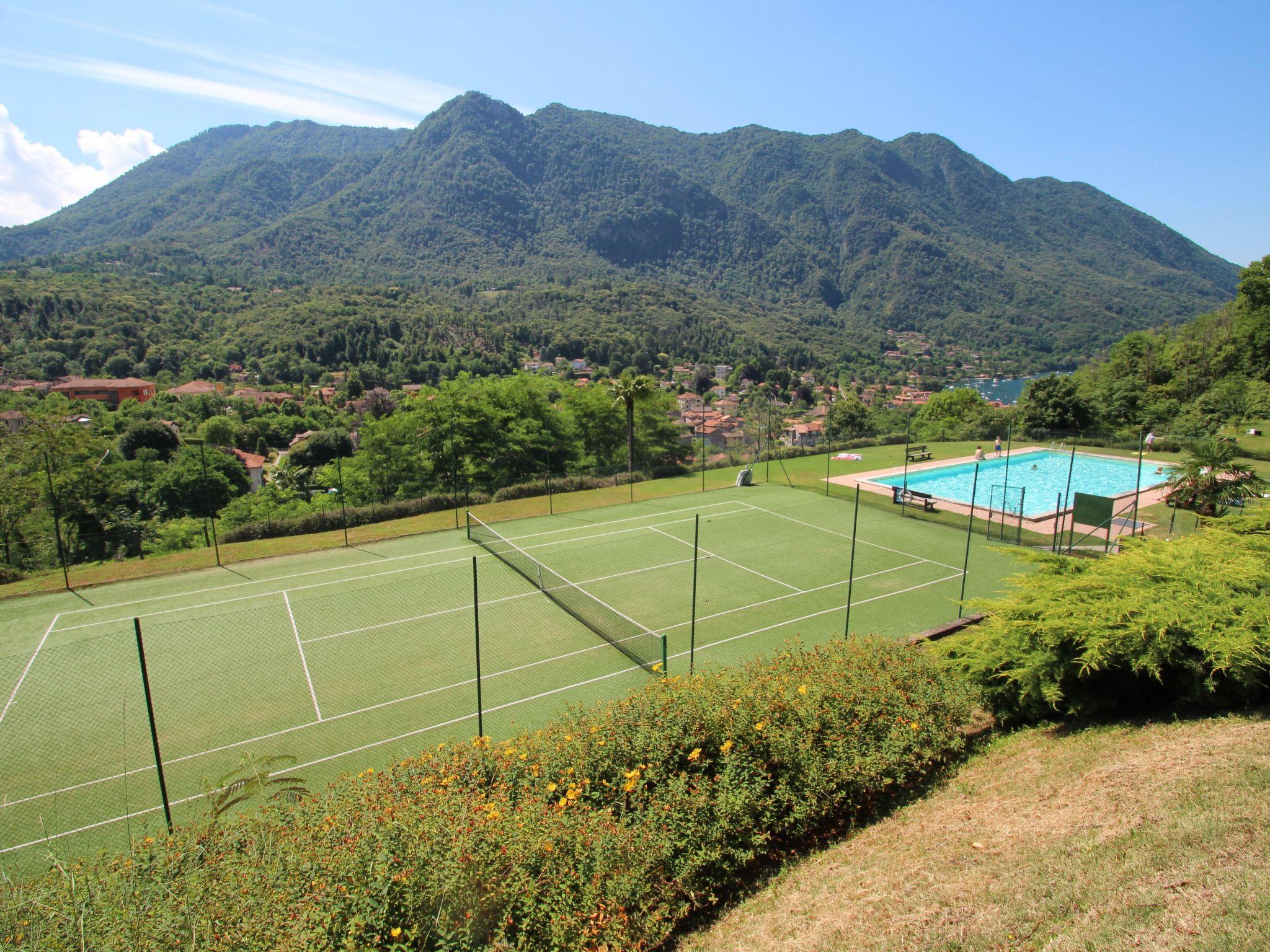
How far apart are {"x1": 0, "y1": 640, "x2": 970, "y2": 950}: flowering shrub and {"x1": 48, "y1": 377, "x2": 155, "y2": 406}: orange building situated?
7754 centimetres

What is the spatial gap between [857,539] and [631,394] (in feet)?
47.6

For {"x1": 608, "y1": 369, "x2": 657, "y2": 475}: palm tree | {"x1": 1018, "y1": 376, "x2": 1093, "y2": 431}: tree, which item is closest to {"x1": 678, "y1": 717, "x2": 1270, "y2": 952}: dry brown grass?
{"x1": 608, "y1": 369, "x2": 657, "y2": 475}: palm tree

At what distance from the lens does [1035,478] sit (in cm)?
3025

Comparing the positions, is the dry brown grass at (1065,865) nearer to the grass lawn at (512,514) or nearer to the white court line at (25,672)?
the white court line at (25,672)

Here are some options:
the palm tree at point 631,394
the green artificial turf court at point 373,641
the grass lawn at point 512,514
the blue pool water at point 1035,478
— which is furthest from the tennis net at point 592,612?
the blue pool water at point 1035,478

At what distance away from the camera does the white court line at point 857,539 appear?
18.5 metres

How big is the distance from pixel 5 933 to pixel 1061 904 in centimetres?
744

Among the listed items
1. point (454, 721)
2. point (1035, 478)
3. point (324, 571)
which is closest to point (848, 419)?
point (1035, 478)

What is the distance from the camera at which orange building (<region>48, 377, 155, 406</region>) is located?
6675 centimetres

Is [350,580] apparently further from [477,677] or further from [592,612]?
[477,677]

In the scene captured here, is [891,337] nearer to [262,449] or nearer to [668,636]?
[262,449]

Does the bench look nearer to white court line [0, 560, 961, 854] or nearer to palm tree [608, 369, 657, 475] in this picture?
white court line [0, 560, 961, 854]

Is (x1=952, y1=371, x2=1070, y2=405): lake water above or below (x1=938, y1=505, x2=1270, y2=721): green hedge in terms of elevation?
below

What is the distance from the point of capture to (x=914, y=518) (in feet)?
76.8
